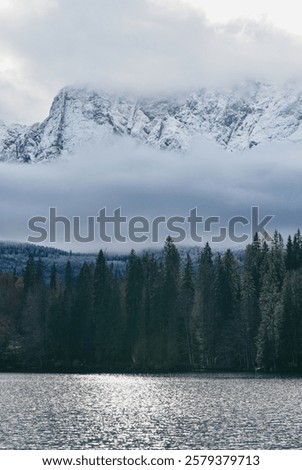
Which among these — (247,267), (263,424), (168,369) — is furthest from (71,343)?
(263,424)

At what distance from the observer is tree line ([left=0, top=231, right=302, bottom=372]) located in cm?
17188

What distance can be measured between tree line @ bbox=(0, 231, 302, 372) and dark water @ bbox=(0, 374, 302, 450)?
3724 centimetres

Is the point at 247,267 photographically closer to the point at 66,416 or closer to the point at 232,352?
the point at 232,352

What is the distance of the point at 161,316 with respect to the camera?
180 meters

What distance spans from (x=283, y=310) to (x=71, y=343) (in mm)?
47351

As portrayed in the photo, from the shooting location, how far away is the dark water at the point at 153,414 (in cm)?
7019

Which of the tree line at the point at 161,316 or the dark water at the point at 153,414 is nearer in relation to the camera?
the dark water at the point at 153,414

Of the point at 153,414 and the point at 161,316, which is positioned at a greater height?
the point at 161,316

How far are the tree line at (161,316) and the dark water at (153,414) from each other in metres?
37.2

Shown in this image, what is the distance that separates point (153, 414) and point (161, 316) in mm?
91774

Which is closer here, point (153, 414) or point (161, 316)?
point (153, 414)

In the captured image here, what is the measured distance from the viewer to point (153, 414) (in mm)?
88500
